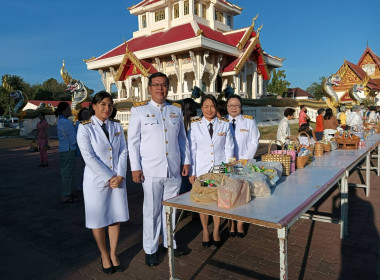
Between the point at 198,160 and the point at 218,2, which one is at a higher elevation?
the point at 218,2

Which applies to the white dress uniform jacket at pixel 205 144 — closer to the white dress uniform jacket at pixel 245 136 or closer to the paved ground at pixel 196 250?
the white dress uniform jacket at pixel 245 136

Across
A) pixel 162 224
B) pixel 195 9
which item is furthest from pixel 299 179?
pixel 195 9

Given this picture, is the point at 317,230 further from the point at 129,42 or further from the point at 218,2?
the point at 129,42

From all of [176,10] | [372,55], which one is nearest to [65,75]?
[176,10]

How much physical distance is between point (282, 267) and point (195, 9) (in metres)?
25.6

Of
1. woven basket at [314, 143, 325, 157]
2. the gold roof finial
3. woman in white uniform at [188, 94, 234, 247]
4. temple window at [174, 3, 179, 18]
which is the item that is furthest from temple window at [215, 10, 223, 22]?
woman in white uniform at [188, 94, 234, 247]

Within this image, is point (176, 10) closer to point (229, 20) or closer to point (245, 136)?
point (229, 20)

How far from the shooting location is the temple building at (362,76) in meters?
32.0

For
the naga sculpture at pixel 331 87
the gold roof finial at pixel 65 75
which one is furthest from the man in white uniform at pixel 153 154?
the naga sculpture at pixel 331 87

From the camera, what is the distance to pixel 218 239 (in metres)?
3.59

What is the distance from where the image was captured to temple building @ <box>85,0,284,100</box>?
21469mm

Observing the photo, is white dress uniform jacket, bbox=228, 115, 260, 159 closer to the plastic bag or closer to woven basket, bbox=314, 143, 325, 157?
woven basket, bbox=314, 143, 325, 157

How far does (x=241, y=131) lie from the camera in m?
4.26

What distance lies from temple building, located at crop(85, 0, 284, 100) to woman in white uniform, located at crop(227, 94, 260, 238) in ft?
54.6
